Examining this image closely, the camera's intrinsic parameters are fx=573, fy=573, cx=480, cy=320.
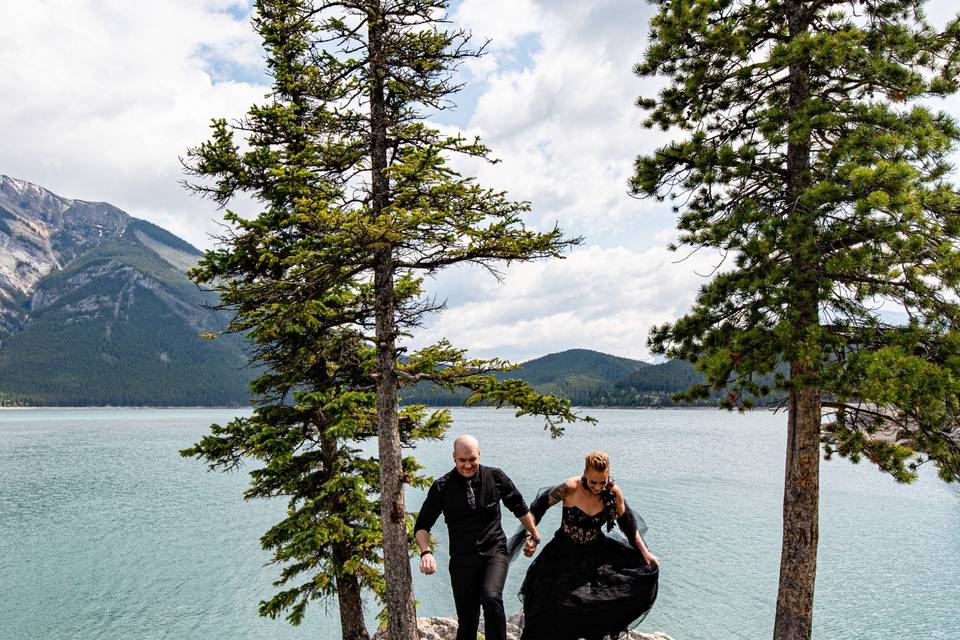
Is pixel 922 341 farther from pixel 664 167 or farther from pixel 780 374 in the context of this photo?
pixel 664 167

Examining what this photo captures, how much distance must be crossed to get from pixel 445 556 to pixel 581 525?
27.0 meters

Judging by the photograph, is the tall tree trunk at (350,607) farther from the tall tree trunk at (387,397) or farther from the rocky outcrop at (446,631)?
the tall tree trunk at (387,397)

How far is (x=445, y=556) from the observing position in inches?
1211

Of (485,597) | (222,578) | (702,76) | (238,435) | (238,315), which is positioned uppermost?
(702,76)

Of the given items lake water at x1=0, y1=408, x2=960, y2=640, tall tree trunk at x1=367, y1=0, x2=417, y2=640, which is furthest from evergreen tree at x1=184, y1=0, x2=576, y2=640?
lake water at x1=0, y1=408, x2=960, y2=640

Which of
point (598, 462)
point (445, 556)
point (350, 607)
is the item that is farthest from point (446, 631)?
point (445, 556)

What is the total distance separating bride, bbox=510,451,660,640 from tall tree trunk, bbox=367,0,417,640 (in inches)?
153

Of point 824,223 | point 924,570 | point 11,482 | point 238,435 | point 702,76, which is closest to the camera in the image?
point 824,223

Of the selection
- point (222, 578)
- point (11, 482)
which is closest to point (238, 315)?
point (222, 578)

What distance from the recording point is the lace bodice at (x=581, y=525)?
5938mm

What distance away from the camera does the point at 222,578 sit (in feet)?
90.4

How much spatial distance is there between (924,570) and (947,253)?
2735 cm

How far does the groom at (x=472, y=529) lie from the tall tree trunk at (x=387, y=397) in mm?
3407

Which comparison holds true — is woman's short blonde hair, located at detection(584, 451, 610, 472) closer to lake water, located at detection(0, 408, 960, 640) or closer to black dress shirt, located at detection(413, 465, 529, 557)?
black dress shirt, located at detection(413, 465, 529, 557)
